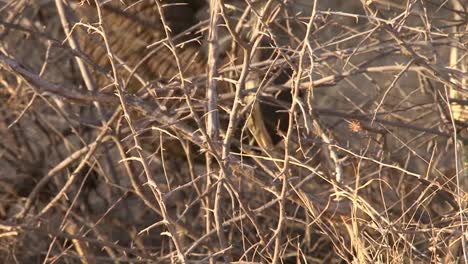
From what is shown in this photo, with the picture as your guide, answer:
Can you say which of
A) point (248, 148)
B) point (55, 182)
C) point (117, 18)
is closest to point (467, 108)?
point (248, 148)

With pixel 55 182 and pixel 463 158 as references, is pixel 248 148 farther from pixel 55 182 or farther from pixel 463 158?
pixel 55 182

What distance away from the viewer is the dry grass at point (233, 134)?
3102 mm

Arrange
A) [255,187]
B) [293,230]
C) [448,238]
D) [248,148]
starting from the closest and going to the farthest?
[448,238] < [248,148] < [255,187] < [293,230]

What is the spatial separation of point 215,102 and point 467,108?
120 cm

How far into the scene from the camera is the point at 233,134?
3.44m

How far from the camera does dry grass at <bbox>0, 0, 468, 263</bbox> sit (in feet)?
10.2

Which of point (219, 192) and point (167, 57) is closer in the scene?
point (219, 192)

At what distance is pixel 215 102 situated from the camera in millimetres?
3279

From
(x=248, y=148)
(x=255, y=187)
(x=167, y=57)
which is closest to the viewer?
(x=248, y=148)

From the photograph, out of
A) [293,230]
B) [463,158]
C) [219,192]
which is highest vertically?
[219,192]

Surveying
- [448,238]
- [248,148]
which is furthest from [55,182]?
[448,238]

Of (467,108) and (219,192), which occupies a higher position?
(219,192)

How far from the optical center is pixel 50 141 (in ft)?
16.2

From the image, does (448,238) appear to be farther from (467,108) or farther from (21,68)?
(21,68)
